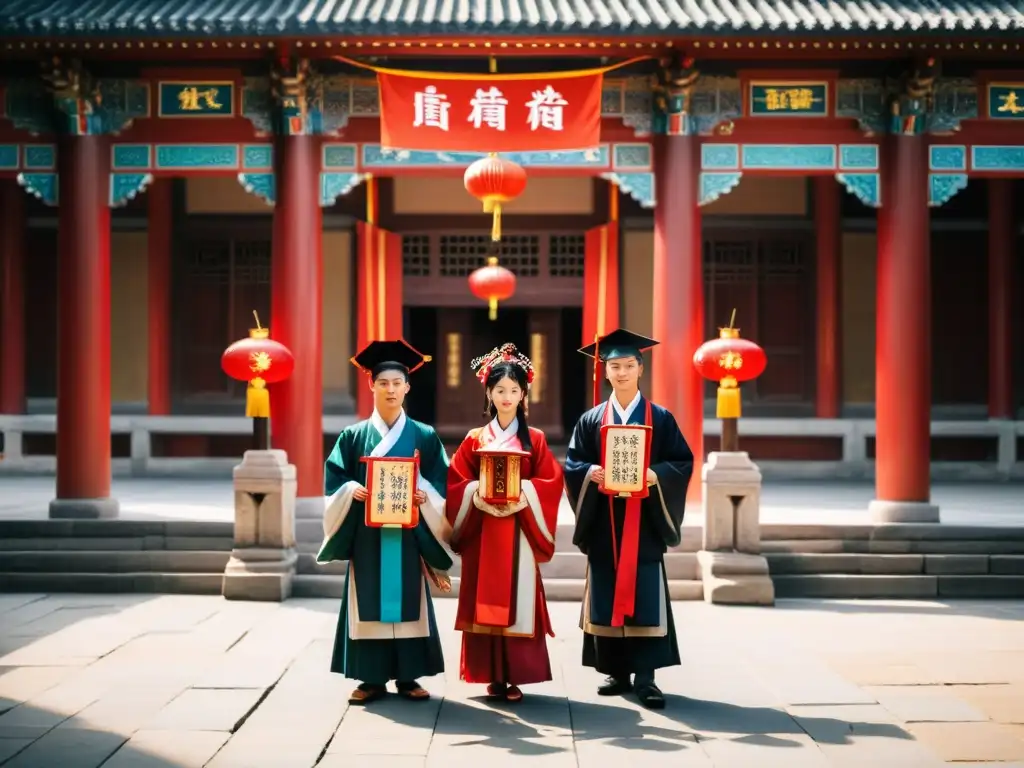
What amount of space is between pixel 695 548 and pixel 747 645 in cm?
206

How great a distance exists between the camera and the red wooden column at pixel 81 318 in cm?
980

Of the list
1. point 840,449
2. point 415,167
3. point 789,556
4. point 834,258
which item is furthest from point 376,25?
point 840,449

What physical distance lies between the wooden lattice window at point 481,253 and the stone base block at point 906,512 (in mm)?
5664

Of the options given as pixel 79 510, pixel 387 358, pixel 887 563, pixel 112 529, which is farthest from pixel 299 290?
pixel 887 563

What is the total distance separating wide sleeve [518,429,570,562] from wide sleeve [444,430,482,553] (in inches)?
9.9

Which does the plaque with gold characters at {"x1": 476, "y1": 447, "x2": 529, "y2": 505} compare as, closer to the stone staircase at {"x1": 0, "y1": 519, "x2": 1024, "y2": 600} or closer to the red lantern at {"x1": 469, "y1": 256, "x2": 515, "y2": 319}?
the stone staircase at {"x1": 0, "y1": 519, "x2": 1024, "y2": 600}

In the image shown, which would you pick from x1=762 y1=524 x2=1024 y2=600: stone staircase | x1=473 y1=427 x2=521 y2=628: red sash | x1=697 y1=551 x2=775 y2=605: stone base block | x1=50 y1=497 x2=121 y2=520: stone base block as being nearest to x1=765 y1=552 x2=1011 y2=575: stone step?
x1=762 y1=524 x2=1024 y2=600: stone staircase

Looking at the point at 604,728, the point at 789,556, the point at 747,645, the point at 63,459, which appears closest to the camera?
the point at 604,728

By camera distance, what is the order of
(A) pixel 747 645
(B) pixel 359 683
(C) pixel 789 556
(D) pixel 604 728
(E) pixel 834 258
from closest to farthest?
1. (D) pixel 604 728
2. (B) pixel 359 683
3. (A) pixel 747 645
4. (C) pixel 789 556
5. (E) pixel 834 258

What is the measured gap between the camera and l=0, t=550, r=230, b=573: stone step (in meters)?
8.98

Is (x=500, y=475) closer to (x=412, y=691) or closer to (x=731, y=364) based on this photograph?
(x=412, y=691)

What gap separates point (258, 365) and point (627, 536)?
13.9 ft

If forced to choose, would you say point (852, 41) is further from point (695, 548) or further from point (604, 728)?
point (604, 728)

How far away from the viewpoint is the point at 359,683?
601 cm
